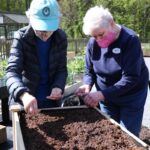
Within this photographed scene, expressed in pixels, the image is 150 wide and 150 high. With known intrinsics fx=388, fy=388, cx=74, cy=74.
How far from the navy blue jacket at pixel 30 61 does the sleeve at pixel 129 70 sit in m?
0.40

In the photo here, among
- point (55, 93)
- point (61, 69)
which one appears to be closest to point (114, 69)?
point (61, 69)

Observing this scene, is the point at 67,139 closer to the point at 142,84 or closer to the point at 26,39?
the point at 26,39

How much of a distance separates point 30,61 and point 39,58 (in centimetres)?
7

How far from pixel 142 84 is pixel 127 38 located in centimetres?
48

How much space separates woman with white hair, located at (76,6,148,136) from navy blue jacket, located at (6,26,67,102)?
250 millimetres

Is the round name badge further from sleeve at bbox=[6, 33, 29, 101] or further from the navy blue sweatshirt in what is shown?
sleeve at bbox=[6, 33, 29, 101]

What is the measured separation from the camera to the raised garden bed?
2428 millimetres

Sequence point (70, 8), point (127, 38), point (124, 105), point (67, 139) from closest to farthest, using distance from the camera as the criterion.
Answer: point (67, 139), point (127, 38), point (124, 105), point (70, 8)

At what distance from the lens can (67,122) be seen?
9.36ft

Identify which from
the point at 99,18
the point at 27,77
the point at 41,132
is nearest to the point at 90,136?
the point at 41,132

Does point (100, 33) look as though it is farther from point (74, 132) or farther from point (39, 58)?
point (74, 132)

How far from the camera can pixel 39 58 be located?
290cm

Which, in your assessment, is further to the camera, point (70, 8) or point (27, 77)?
point (70, 8)

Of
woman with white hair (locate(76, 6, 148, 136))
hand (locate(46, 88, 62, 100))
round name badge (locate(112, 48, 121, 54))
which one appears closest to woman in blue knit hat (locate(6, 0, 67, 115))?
hand (locate(46, 88, 62, 100))
